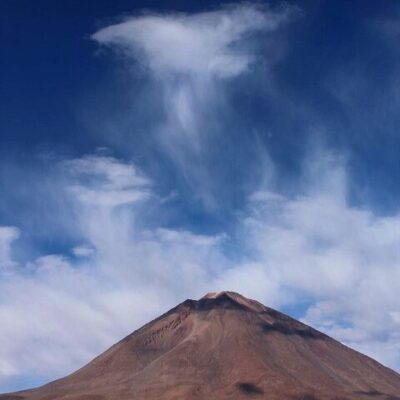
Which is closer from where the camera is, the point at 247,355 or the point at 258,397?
the point at 258,397

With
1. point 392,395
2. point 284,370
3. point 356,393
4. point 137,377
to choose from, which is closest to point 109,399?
point 137,377

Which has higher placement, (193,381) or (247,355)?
(247,355)

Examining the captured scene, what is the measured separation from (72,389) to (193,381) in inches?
1415

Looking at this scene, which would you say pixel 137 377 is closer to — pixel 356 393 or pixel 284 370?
pixel 284 370

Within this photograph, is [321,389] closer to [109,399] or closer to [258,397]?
[258,397]

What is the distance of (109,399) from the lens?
16862 centimetres

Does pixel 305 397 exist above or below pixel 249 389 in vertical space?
below

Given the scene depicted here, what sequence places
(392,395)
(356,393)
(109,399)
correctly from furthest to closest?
1. (392,395)
2. (356,393)
3. (109,399)

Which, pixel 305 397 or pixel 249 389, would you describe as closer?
pixel 305 397

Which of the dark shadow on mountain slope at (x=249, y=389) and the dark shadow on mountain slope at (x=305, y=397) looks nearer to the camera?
the dark shadow on mountain slope at (x=305, y=397)

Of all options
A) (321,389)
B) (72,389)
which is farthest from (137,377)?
(321,389)

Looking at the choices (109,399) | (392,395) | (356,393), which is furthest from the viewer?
(392,395)

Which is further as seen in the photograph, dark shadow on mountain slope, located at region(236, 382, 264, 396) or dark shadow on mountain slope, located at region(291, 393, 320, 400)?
dark shadow on mountain slope, located at region(236, 382, 264, 396)

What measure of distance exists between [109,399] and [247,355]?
48.4 meters
